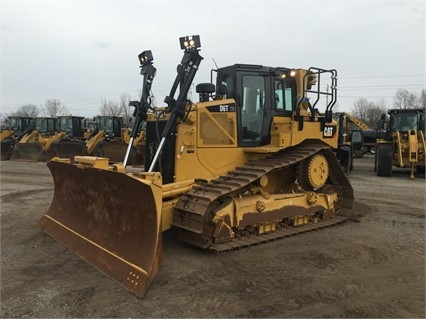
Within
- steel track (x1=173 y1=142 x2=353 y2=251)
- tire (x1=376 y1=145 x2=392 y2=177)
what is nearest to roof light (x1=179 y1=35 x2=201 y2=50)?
steel track (x1=173 y1=142 x2=353 y2=251)

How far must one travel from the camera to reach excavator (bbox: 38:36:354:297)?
5.07 m

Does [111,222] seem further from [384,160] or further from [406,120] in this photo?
[406,120]

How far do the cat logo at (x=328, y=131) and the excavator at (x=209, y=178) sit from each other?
0.04 metres

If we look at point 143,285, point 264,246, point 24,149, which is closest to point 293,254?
point 264,246

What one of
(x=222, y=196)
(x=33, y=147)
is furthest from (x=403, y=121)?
(x=33, y=147)

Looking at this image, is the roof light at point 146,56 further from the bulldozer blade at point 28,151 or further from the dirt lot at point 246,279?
the bulldozer blade at point 28,151

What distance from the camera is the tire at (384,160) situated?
15758 mm

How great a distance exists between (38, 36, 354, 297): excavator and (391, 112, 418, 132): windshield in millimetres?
10615

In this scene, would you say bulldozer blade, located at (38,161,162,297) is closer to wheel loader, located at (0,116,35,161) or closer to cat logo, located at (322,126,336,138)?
cat logo, located at (322,126,336,138)

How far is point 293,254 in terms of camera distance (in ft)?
18.8

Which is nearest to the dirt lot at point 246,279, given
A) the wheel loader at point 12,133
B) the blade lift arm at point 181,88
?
the blade lift arm at point 181,88

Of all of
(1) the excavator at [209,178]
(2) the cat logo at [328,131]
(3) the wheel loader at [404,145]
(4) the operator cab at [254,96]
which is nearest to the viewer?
(1) the excavator at [209,178]

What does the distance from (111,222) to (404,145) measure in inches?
538

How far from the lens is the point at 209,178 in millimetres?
6555
